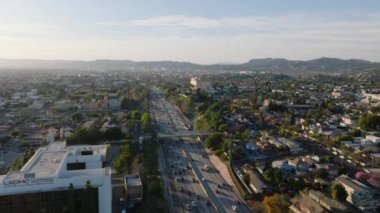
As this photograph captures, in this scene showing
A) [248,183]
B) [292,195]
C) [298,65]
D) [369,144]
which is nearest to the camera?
[292,195]

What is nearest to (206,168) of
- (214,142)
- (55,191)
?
(214,142)

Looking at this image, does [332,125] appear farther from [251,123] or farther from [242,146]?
[242,146]

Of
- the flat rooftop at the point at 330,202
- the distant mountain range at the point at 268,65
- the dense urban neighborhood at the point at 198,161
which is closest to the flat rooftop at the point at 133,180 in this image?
the dense urban neighborhood at the point at 198,161

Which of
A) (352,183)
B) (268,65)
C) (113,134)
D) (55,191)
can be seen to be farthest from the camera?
(268,65)

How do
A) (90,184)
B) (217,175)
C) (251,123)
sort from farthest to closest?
(251,123) < (217,175) < (90,184)

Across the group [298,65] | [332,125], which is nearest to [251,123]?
[332,125]

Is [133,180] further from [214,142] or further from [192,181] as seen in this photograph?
[214,142]

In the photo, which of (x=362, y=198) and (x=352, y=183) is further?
(x=352, y=183)

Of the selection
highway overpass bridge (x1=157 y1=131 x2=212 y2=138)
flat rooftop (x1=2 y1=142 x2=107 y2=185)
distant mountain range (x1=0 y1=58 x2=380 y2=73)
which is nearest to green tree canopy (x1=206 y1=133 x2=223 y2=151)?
highway overpass bridge (x1=157 y1=131 x2=212 y2=138)

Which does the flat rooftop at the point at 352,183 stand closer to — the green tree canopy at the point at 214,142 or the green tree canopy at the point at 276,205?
the green tree canopy at the point at 276,205
